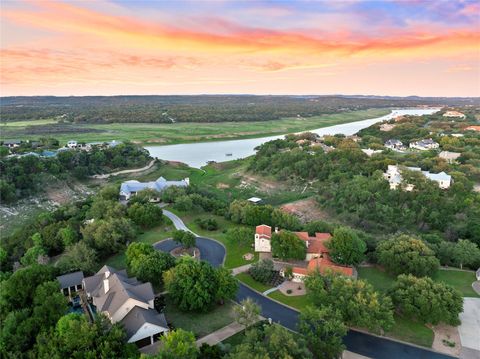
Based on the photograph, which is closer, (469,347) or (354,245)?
(469,347)

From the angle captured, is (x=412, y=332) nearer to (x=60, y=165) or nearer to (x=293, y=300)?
(x=293, y=300)

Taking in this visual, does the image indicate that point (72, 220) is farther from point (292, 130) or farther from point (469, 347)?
point (292, 130)

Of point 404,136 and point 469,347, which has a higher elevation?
point 404,136

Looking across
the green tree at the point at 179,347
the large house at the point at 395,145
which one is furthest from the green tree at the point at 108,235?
the large house at the point at 395,145

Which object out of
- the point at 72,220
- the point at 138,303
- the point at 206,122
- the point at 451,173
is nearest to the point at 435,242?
the point at 451,173

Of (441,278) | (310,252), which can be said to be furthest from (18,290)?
(441,278)
